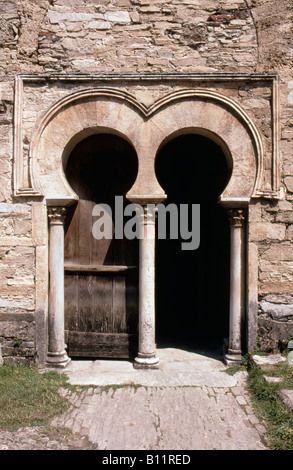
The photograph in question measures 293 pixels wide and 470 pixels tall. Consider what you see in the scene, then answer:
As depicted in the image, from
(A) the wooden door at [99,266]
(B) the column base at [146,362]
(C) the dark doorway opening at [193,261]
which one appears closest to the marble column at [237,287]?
(B) the column base at [146,362]

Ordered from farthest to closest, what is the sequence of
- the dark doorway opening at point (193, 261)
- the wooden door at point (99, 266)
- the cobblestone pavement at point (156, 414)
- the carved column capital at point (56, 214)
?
1. the dark doorway opening at point (193, 261)
2. the wooden door at point (99, 266)
3. the carved column capital at point (56, 214)
4. the cobblestone pavement at point (156, 414)

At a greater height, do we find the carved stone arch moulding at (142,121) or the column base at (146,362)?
the carved stone arch moulding at (142,121)

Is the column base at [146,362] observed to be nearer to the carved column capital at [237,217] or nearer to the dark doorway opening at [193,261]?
the dark doorway opening at [193,261]

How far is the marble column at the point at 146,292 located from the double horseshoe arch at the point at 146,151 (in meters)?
0.01

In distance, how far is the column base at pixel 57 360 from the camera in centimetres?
512

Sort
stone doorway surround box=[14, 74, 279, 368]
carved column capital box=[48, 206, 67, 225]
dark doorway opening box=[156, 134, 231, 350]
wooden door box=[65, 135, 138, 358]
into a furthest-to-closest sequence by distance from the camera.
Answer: dark doorway opening box=[156, 134, 231, 350]
wooden door box=[65, 135, 138, 358]
carved column capital box=[48, 206, 67, 225]
stone doorway surround box=[14, 74, 279, 368]

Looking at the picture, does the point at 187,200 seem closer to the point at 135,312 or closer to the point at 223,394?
the point at 135,312

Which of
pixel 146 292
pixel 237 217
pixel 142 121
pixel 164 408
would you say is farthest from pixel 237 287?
pixel 142 121

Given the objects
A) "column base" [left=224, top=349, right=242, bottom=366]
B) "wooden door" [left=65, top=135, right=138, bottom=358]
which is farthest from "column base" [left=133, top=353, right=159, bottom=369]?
"column base" [left=224, top=349, right=242, bottom=366]

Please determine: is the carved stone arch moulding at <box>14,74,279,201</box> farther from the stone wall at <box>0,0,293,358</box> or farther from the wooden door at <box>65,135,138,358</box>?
the wooden door at <box>65,135,138,358</box>

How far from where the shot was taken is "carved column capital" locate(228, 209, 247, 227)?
5.13 metres

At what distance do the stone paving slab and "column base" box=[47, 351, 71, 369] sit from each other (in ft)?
0.33

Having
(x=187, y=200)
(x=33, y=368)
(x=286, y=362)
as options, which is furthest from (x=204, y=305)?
(x=33, y=368)

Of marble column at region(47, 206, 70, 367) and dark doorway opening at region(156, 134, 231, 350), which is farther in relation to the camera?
dark doorway opening at region(156, 134, 231, 350)
